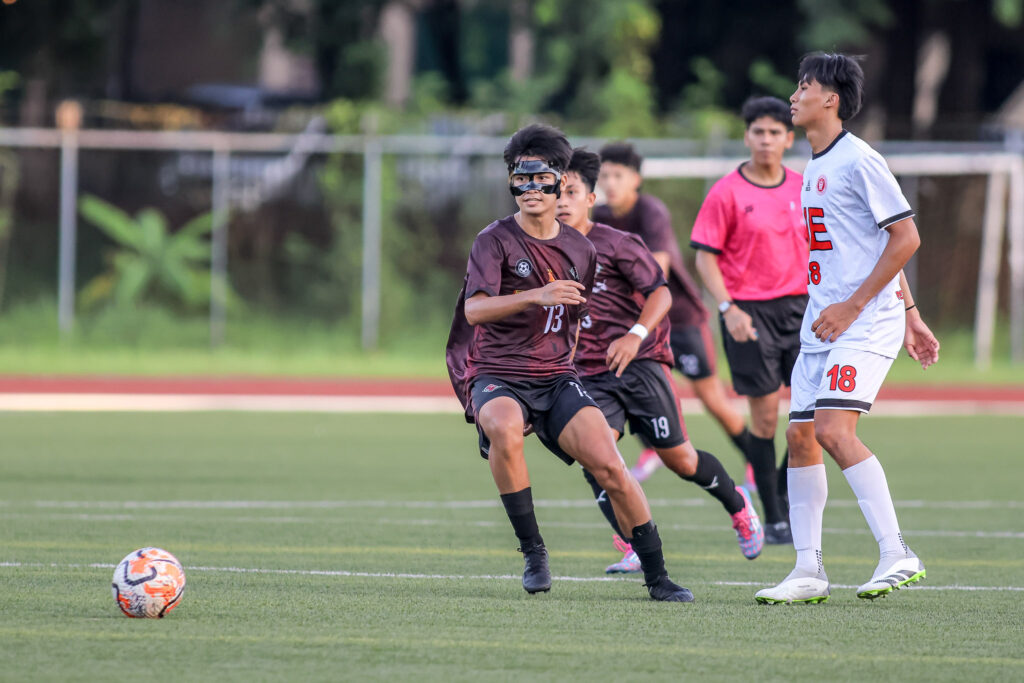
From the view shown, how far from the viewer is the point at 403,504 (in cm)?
1060

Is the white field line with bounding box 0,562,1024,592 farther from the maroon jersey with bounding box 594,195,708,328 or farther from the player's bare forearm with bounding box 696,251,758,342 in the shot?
the maroon jersey with bounding box 594,195,708,328

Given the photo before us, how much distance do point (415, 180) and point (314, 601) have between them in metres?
17.5

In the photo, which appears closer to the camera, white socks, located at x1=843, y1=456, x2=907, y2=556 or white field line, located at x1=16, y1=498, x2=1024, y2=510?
white socks, located at x1=843, y1=456, x2=907, y2=556

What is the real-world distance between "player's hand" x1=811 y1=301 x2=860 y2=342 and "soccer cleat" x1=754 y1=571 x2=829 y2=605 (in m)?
1.01

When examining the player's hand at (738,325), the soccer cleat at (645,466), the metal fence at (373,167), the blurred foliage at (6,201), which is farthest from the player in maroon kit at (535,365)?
the blurred foliage at (6,201)

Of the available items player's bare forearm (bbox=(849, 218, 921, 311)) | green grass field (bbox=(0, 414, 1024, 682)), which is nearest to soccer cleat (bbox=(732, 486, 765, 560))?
green grass field (bbox=(0, 414, 1024, 682))

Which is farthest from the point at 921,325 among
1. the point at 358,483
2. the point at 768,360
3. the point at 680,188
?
the point at 680,188

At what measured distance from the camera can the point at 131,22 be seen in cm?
3222

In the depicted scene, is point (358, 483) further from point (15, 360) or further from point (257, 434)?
point (15, 360)

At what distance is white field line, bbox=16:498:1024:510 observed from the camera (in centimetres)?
1012

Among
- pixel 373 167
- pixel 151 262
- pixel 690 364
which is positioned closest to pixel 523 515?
pixel 690 364

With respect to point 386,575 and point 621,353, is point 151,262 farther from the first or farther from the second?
point 621,353

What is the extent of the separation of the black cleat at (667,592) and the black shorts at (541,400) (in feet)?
2.08

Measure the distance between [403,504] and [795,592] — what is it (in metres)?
4.23
